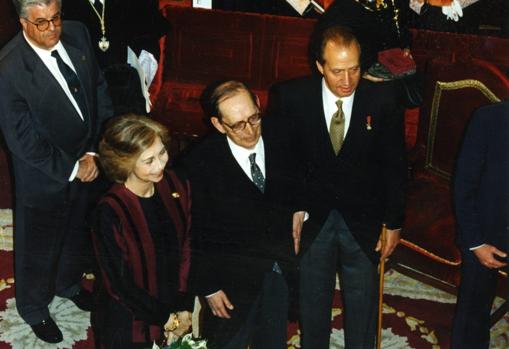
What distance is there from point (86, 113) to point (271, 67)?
216cm

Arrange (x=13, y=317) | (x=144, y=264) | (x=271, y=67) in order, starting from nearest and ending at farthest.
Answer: (x=144, y=264) → (x=13, y=317) → (x=271, y=67)

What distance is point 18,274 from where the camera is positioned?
12.3 feet

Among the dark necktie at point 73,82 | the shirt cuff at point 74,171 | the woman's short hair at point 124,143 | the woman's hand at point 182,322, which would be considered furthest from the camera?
the shirt cuff at point 74,171

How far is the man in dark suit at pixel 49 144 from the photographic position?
324cm

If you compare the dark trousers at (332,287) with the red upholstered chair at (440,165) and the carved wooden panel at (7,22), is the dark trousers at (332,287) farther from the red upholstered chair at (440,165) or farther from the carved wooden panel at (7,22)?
the carved wooden panel at (7,22)

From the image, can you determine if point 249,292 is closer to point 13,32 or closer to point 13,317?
point 13,317

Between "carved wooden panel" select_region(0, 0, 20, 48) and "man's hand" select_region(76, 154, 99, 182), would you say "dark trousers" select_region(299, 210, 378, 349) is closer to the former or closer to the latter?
"man's hand" select_region(76, 154, 99, 182)

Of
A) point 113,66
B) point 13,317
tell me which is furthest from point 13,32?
point 13,317

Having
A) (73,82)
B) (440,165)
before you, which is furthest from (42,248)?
(440,165)

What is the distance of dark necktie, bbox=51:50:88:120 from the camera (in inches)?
132

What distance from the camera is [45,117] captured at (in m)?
3.36

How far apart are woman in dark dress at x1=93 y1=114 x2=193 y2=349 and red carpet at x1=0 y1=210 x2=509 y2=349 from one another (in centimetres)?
106

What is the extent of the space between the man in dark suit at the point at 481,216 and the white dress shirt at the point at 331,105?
0.52 metres

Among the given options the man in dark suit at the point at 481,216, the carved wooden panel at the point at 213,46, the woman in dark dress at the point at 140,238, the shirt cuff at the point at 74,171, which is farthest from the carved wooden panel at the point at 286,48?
the woman in dark dress at the point at 140,238
